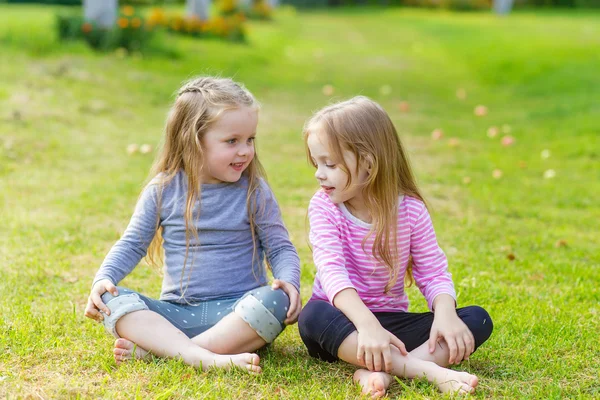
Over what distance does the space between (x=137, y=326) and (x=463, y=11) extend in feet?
124

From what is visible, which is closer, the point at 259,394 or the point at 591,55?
the point at 259,394

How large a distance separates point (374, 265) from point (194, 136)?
0.91m

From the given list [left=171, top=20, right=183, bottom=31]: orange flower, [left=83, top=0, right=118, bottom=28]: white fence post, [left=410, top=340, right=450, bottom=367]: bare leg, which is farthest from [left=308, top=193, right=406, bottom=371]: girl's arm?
[left=171, top=20, right=183, bottom=31]: orange flower

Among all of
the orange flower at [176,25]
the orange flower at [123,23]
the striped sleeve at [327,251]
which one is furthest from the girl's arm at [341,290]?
the orange flower at [176,25]

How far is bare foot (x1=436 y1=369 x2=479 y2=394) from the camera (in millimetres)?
2654

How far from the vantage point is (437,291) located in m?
3.01

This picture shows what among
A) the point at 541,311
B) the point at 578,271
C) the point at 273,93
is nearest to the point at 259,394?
the point at 541,311

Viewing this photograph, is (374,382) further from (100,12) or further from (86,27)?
(100,12)

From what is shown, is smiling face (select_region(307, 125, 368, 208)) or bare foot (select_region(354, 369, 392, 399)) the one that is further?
smiling face (select_region(307, 125, 368, 208))

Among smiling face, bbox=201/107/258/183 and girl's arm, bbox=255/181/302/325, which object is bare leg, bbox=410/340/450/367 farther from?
smiling face, bbox=201/107/258/183

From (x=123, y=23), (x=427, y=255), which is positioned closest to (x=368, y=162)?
(x=427, y=255)

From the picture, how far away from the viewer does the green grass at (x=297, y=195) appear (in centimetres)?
285

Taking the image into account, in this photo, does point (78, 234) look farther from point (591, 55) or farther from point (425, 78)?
point (591, 55)

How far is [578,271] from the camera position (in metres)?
4.25
